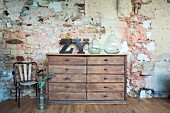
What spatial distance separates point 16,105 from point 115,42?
2.24 m

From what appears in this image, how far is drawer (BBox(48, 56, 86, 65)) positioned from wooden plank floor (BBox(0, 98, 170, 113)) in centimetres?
76

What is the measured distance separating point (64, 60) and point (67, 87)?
0.49 m

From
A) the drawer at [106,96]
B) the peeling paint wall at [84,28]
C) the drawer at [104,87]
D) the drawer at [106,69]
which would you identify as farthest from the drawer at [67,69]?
the peeling paint wall at [84,28]

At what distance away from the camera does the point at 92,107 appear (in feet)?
10.5

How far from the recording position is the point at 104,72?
3.43m

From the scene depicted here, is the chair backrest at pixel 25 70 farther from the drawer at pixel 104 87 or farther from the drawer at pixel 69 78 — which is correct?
the drawer at pixel 104 87

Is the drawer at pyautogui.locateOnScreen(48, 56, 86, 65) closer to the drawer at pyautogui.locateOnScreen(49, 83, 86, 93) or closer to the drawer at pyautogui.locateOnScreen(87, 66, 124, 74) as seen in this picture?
the drawer at pyautogui.locateOnScreen(87, 66, 124, 74)

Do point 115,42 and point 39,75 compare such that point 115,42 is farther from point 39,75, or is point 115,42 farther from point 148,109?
point 39,75

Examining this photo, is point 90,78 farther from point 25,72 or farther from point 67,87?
point 25,72

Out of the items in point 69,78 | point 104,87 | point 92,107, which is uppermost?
point 69,78

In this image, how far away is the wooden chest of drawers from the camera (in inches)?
134

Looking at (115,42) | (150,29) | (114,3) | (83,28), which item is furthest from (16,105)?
(150,29)

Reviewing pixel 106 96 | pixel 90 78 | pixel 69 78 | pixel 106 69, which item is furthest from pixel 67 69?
pixel 106 96

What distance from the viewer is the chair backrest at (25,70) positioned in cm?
365
